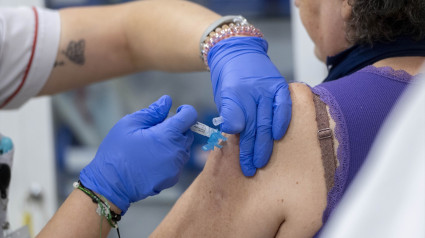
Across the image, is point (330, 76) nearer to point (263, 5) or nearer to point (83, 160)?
point (263, 5)

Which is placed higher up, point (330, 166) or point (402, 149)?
point (402, 149)

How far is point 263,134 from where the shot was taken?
104 centimetres

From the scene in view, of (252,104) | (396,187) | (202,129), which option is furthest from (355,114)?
(396,187)

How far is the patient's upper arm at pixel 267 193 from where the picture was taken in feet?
3.24

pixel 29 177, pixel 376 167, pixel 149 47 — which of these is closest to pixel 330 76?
pixel 149 47

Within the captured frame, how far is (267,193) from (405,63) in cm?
42

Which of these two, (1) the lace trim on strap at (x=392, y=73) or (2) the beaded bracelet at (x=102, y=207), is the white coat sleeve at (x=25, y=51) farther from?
(1) the lace trim on strap at (x=392, y=73)

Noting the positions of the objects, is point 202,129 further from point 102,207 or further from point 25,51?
point 25,51

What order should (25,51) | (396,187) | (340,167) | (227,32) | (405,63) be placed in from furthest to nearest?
(25,51) → (227,32) → (405,63) → (340,167) → (396,187)

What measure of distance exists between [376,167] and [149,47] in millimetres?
1261

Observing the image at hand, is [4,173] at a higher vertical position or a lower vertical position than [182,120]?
lower

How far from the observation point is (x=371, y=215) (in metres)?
0.42

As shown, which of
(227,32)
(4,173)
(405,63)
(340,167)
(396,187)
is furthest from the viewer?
(4,173)

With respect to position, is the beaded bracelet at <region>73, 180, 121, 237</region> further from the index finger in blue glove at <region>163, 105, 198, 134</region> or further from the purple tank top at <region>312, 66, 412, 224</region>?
the purple tank top at <region>312, 66, 412, 224</region>
